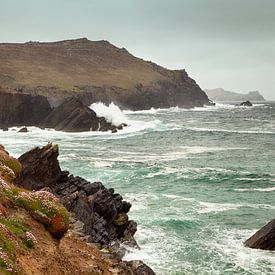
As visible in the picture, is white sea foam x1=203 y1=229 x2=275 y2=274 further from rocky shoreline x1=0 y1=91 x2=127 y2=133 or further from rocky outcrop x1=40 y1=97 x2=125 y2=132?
rocky outcrop x1=40 y1=97 x2=125 y2=132

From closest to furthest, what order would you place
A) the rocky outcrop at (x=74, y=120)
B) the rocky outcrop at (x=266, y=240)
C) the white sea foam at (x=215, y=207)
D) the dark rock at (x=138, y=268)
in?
the dark rock at (x=138, y=268)
the rocky outcrop at (x=266, y=240)
the white sea foam at (x=215, y=207)
the rocky outcrop at (x=74, y=120)

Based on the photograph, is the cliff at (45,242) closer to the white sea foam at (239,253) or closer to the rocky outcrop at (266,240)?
the white sea foam at (239,253)

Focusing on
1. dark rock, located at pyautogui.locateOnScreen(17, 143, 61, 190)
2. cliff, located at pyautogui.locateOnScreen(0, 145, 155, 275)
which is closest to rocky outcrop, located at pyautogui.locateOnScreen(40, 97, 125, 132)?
dark rock, located at pyautogui.locateOnScreen(17, 143, 61, 190)

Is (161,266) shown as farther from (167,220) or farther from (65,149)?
(65,149)

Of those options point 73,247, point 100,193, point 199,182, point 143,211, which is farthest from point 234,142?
point 73,247

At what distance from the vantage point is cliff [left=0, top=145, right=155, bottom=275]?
1365 centimetres

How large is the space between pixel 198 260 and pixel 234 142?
Result: 53.0 m

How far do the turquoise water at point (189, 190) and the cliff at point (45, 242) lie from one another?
5172mm

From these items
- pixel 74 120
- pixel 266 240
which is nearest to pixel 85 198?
pixel 266 240

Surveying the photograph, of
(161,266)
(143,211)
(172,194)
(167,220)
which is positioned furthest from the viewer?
(172,194)

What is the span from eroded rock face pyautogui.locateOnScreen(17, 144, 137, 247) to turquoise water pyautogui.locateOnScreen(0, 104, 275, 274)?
4.94ft

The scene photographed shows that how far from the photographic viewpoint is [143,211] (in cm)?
3123

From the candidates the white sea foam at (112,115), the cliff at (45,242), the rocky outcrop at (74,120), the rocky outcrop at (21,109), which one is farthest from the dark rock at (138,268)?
the white sea foam at (112,115)

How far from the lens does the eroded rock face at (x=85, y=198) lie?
928 inches
